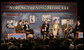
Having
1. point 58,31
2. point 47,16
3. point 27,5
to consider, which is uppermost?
point 27,5

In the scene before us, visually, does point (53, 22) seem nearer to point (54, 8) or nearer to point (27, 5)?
point (54, 8)

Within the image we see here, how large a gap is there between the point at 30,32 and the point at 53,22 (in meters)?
1.79

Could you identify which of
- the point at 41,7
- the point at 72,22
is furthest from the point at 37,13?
the point at 72,22

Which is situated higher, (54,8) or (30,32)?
(54,8)

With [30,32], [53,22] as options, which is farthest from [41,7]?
[30,32]

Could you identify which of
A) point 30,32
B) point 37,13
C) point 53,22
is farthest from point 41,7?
point 30,32

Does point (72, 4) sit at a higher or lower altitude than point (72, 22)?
higher

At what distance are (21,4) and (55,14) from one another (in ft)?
7.62

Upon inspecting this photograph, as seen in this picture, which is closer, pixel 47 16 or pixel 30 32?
pixel 30 32

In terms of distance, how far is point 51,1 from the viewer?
11.4m

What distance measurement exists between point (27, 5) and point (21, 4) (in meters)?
0.40

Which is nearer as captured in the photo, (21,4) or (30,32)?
(30,32)

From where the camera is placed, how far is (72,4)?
37.3 ft

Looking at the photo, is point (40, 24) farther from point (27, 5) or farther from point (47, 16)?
point (27, 5)
